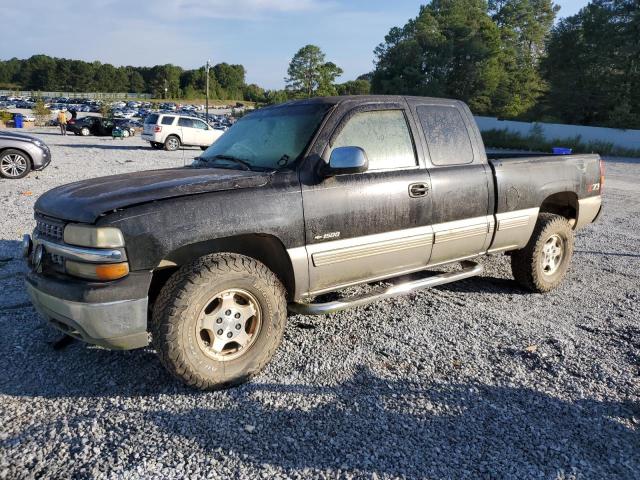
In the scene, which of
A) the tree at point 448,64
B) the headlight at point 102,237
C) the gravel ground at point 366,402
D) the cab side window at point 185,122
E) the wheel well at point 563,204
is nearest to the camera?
the gravel ground at point 366,402

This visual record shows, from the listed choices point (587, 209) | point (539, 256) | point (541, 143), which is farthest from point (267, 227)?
point (541, 143)

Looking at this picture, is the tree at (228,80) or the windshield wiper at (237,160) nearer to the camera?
the windshield wiper at (237,160)

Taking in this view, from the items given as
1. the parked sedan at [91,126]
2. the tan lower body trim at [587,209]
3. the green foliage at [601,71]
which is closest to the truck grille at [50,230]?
the tan lower body trim at [587,209]

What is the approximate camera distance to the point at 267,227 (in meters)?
3.26

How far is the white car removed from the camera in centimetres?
2203

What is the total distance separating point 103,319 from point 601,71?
49489 mm

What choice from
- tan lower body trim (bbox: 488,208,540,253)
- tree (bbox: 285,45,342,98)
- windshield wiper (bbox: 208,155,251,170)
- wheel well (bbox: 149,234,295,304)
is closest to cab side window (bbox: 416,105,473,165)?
tan lower body trim (bbox: 488,208,540,253)

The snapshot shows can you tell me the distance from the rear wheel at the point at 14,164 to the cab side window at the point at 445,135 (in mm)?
11314

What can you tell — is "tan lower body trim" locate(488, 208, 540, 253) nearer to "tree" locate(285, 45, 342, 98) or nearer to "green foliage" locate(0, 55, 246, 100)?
"tree" locate(285, 45, 342, 98)

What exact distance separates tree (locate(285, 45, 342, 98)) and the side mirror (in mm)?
78163

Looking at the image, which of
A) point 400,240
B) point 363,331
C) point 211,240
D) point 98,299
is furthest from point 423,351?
point 98,299

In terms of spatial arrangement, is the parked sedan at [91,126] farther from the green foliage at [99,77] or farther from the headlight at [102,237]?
the green foliage at [99,77]

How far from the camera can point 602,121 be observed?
139 feet

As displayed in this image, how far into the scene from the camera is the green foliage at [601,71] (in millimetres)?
39656
